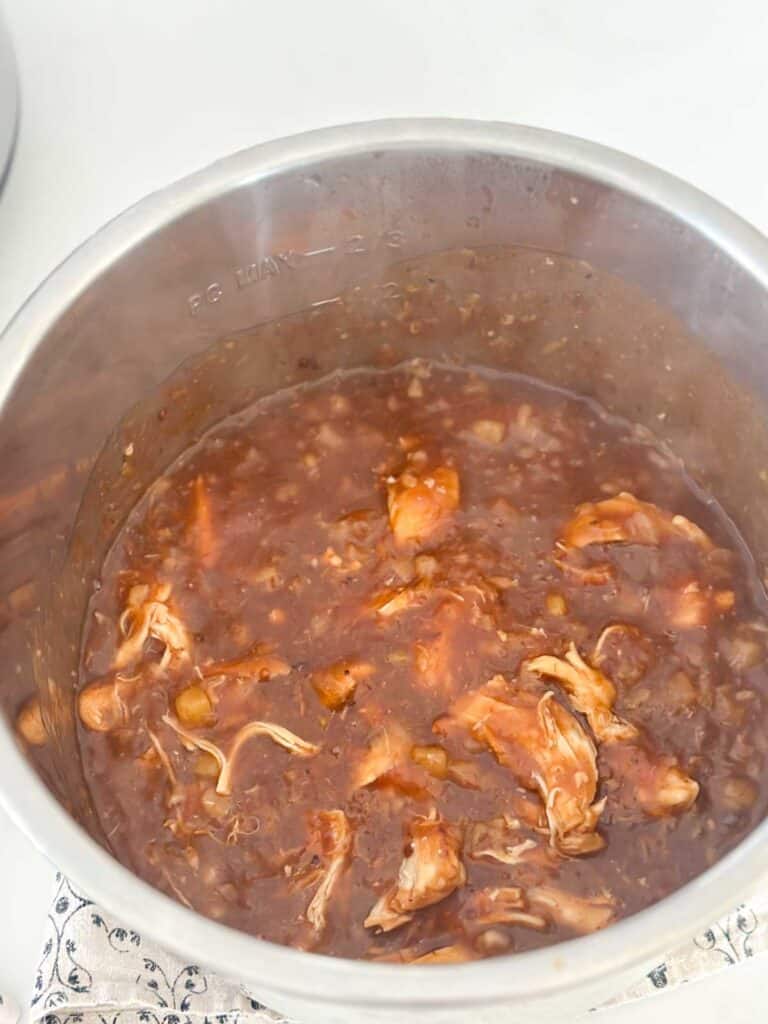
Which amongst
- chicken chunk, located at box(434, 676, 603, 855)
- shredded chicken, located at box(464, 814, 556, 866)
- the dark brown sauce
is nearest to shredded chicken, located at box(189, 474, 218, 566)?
the dark brown sauce

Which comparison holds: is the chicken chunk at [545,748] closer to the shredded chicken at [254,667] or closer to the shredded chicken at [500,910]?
the shredded chicken at [500,910]

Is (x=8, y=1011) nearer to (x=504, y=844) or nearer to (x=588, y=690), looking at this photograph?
(x=504, y=844)

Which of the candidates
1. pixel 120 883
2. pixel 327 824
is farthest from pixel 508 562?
pixel 120 883

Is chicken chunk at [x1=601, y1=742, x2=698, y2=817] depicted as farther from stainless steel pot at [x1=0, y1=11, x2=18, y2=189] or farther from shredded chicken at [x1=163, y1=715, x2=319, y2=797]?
stainless steel pot at [x1=0, y1=11, x2=18, y2=189]

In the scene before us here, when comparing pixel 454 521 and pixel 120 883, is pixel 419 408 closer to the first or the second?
pixel 454 521

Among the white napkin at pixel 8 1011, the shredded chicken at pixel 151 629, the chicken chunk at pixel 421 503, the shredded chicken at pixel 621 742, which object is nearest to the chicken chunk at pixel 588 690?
the shredded chicken at pixel 621 742
